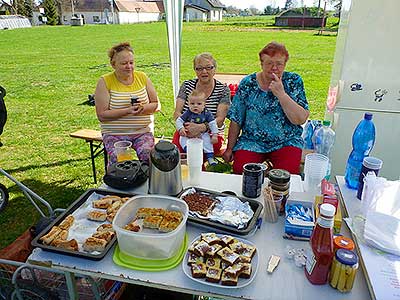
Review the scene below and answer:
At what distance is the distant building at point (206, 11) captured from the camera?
898 inches

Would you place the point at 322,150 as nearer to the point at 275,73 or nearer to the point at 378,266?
the point at 275,73

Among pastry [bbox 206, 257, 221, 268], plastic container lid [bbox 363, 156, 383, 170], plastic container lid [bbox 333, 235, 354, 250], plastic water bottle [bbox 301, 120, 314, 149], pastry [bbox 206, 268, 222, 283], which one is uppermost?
plastic container lid [bbox 363, 156, 383, 170]

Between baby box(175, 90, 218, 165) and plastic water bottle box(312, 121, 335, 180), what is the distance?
2.70 ft

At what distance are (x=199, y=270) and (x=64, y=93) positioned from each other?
22.9ft

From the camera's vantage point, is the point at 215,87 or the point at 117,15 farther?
the point at 117,15

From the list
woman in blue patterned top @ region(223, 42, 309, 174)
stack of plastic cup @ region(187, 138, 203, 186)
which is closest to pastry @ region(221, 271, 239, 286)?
stack of plastic cup @ region(187, 138, 203, 186)

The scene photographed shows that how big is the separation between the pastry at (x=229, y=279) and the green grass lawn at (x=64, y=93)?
2137 millimetres

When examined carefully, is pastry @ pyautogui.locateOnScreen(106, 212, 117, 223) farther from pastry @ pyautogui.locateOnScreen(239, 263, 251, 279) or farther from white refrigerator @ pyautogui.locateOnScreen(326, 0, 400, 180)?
white refrigerator @ pyautogui.locateOnScreen(326, 0, 400, 180)

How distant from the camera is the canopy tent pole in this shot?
3.14 metres

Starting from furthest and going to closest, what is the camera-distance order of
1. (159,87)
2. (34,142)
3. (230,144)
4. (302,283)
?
1. (159,87)
2. (34,142)
3. (230,144)
4. (302,283)

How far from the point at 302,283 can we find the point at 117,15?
126 ft

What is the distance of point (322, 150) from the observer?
276 cm

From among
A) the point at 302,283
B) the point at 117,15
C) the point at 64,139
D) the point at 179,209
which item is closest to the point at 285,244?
the point at 302,283

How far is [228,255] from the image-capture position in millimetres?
1215
